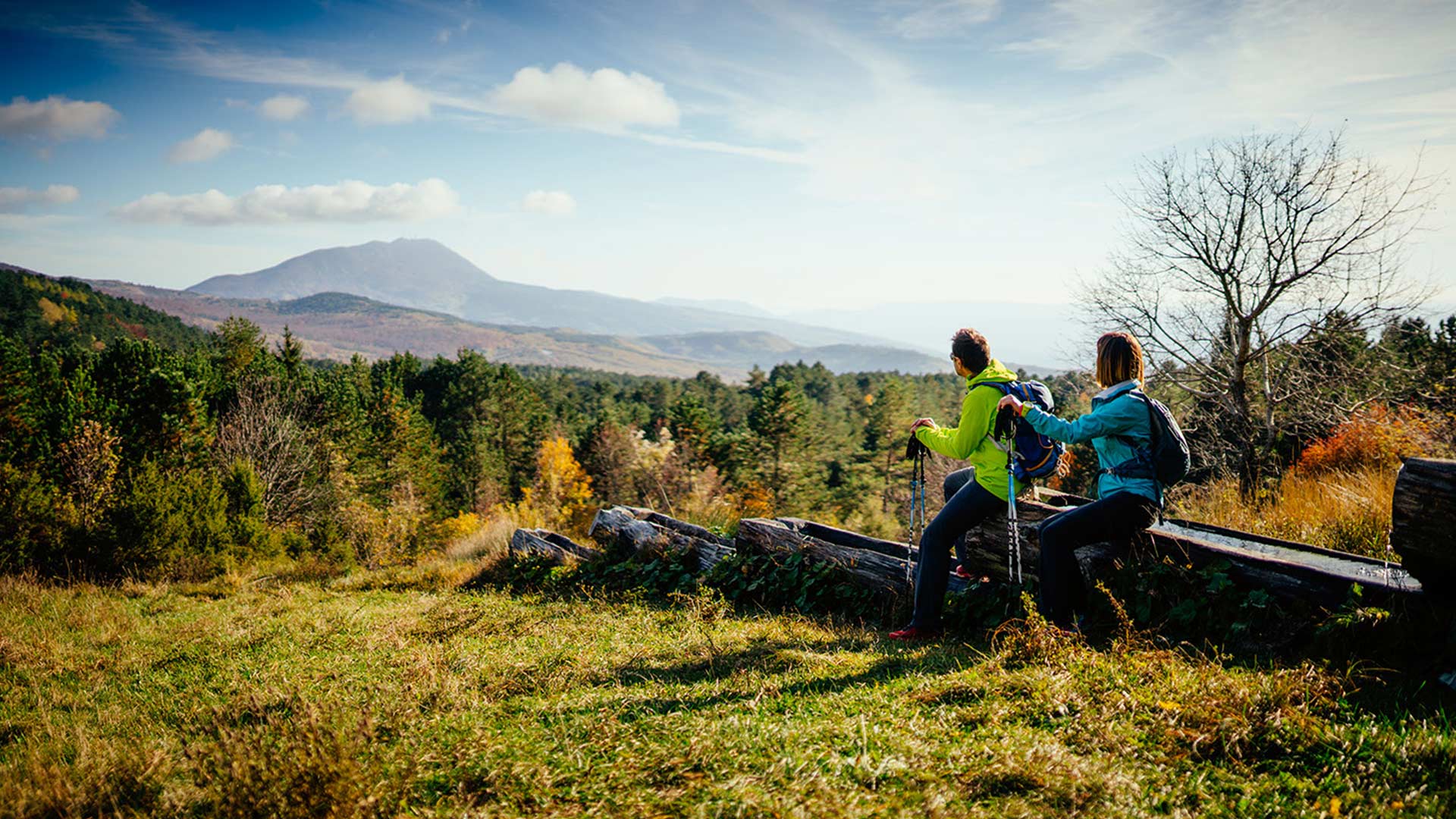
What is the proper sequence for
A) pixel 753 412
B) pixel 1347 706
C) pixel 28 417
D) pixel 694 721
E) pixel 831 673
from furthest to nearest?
pixel 753 412, pixel 28 417, pixel 831 673, pixel 694 721, pixel 1347 706

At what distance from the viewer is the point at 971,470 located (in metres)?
5.93

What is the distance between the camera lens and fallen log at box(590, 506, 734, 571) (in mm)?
8562

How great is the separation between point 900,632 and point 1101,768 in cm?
264

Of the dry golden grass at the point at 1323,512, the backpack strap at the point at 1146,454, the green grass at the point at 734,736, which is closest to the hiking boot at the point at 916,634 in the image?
the green grass at the point at 734,736

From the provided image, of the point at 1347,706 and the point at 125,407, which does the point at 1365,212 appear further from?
the point at 125,407

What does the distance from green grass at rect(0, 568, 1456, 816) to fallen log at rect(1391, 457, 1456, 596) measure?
99 cm

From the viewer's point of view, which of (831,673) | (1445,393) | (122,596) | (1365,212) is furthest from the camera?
(1445,393)

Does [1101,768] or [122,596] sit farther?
[122,596]

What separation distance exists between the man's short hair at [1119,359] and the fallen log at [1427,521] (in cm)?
158

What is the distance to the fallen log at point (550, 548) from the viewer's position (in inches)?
384

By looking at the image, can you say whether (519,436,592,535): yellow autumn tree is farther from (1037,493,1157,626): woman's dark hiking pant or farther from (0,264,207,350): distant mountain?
(0,264,207,350): distant mountain

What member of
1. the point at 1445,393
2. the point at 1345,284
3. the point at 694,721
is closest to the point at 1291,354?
the point at 1345,284

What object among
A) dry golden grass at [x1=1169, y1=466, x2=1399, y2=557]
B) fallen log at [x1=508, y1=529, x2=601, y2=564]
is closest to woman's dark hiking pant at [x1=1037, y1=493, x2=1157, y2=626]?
dry golden grass at [x1=1169, y1=466, x2=1399, y2=557]

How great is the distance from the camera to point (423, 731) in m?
3.89
